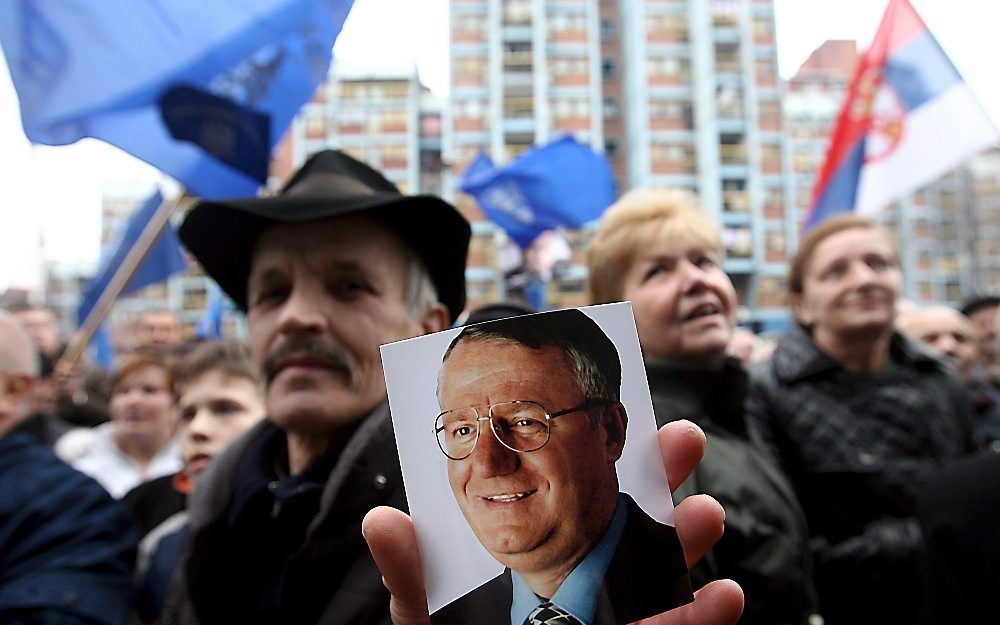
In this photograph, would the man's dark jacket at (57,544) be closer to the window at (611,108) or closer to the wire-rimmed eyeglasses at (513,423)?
the wire-rimmed eyeglasses at (513,423)

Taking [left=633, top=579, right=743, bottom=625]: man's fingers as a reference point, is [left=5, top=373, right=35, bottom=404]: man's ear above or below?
above

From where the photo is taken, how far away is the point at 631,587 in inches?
31.0

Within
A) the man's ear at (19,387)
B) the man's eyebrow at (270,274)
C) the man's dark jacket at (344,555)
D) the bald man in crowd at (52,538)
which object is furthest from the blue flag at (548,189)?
the man's dark jacket at (344,555)

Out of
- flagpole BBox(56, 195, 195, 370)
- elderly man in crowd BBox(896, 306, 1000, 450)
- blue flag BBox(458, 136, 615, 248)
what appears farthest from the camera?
blue flag BBox(458, 136, 615, 248)

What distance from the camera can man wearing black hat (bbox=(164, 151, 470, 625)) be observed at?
4.47ft

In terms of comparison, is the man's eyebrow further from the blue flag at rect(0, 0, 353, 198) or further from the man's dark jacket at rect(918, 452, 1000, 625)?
the man's dark jacket at rect(918, 452, 1000, 625)

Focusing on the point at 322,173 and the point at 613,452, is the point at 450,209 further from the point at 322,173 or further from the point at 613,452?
the point at 613,452

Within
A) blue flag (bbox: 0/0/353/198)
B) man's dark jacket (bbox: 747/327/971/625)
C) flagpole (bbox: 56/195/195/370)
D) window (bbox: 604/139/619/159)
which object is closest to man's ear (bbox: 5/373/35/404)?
Answer: blue flag (bbox: 0/0/353/198)

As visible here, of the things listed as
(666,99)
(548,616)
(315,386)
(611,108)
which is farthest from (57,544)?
(611,108)

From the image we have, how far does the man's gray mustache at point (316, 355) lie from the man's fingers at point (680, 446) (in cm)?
76

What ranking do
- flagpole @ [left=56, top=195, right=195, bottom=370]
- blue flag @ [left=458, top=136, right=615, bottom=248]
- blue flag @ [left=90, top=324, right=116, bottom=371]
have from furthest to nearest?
blue flag @ [left=90, top=324, right=116, bottom=371], blue flag @ [left=458, top=136, right=615, bottom=248], flagpole @ [left=56, top=195, right=195, bottom=370]

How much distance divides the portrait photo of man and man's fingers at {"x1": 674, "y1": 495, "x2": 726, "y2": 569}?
0.31 feet

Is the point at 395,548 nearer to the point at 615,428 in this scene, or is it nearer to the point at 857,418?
the point at 615,428

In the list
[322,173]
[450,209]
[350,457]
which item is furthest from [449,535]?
[322,173]
